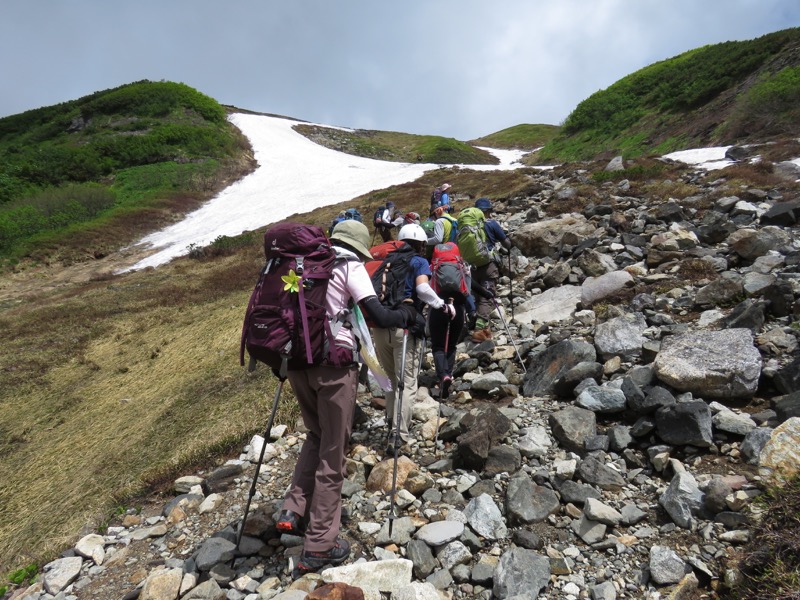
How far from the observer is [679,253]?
9172mm

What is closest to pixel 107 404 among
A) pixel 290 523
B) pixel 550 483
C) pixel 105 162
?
pixel 290 523

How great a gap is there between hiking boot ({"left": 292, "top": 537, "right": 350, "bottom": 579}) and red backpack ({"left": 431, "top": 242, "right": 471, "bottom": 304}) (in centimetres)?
360

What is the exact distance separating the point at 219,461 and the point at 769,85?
32403mm

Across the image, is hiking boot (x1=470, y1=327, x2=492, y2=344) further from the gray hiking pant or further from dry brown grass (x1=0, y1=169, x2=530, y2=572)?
dry brown grass (x1=0, y1=169, x2=530, y2=572)

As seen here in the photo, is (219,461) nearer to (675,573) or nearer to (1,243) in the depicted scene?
(675,573)

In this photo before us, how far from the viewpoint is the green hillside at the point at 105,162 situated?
29.0 m

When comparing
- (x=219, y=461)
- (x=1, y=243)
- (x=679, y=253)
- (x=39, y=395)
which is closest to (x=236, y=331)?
(x=39, y=395)

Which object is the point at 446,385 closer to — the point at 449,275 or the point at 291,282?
the point at 449,275

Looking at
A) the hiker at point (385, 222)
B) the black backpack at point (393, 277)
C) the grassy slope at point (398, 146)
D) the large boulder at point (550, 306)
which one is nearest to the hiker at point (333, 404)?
the black backpack at point (393, 277)

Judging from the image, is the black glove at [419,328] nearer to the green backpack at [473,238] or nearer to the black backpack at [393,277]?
the black backpack at [393,277]

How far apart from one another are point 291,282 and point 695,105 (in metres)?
40.7

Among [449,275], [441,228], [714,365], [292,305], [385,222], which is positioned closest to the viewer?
[292,305]

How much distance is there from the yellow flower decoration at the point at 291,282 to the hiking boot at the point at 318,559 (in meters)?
2.13

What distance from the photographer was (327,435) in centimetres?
372
